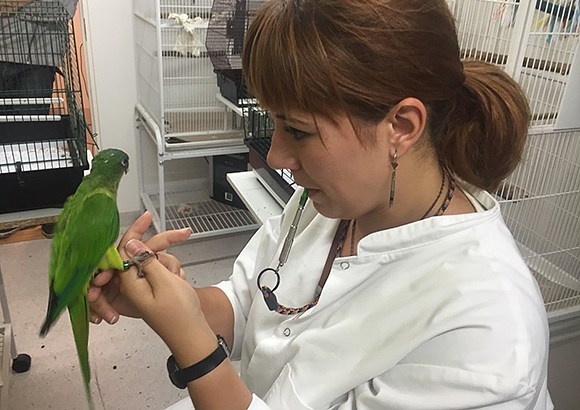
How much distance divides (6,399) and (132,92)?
1.62 metres

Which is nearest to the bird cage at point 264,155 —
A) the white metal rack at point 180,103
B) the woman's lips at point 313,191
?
the white metal rack at point 180,103

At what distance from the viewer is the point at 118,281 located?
0.85 metres

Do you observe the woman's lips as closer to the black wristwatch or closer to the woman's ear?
the woman's ear

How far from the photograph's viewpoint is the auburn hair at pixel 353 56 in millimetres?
646

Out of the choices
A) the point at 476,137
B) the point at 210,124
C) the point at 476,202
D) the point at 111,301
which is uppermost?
the point at 476,137

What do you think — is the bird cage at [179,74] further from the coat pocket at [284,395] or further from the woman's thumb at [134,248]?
the coat pocket at [284,395]

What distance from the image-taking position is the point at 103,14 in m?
2.51

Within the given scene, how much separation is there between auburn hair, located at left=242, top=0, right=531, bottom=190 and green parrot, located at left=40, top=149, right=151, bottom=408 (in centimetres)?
32

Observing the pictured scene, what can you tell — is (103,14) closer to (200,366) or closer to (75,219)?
(75,219)

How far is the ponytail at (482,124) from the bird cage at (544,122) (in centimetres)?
19

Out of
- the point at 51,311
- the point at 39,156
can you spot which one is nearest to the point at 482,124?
the point at 51,311

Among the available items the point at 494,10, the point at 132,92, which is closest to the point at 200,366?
the point at 494,10

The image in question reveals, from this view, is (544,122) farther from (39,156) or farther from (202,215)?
(202,215)

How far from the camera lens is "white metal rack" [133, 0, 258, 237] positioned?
232 cm
